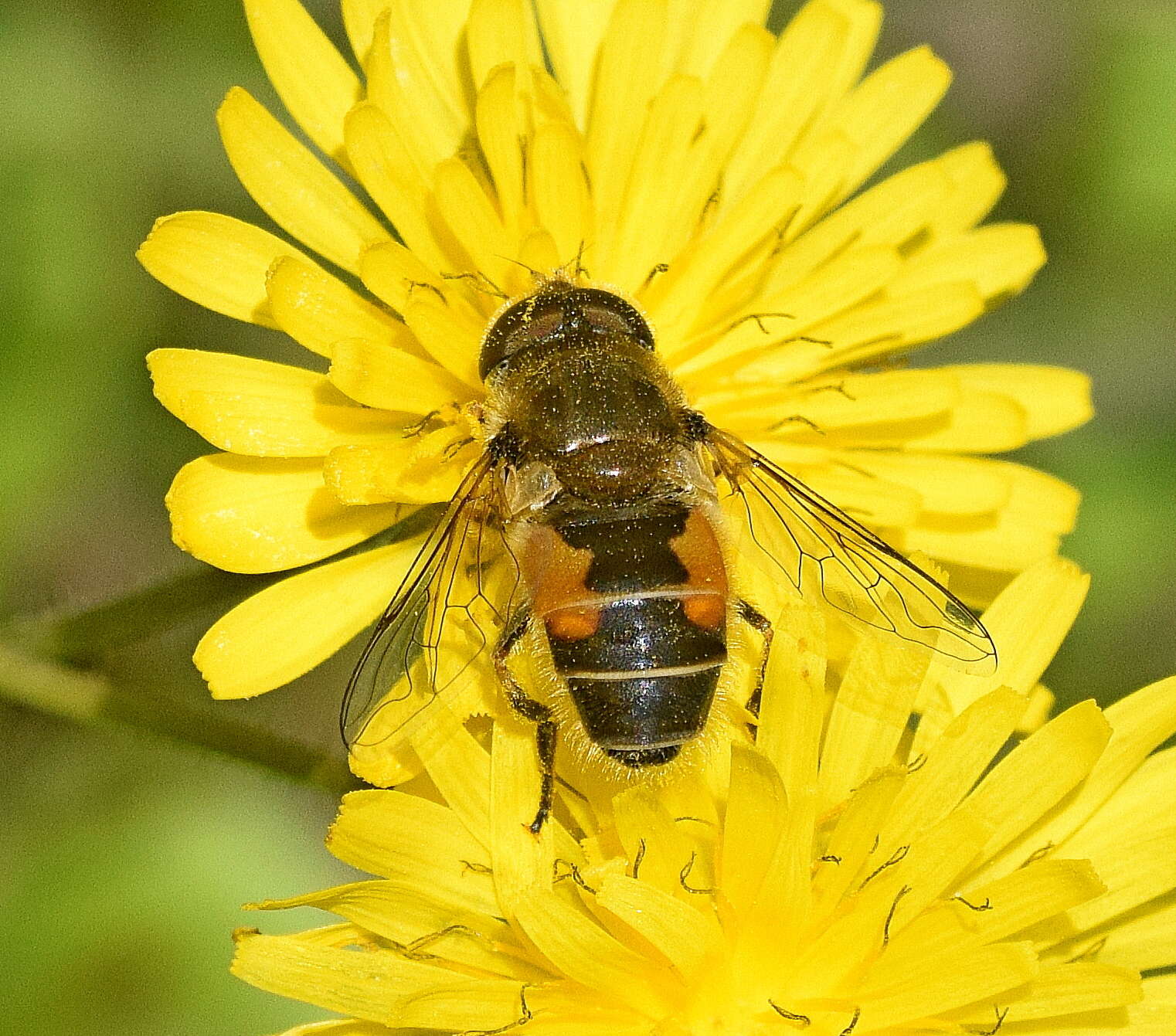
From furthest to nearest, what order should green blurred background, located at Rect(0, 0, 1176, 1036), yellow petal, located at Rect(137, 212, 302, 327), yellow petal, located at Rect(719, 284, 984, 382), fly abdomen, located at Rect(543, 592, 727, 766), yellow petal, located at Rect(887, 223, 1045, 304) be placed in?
green blurred background, located at Rect(0, 0, 1176, 1036) < yellow petal, located at Rect(887, 223, 1045, 304) < yellow petal, located at Rect(719, 284, 984, 382) < yellow petal, located at Rect(137, 212, 302, 327) < fly abdomen, located at Rect(543, 592, 727, 766)

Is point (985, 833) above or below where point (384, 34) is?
below

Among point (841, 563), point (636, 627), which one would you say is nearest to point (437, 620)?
point (636, 627)

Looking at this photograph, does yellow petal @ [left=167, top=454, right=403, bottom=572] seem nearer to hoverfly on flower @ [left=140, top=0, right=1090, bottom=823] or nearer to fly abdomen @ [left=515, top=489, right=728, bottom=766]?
hoverfly on flower @ [left=140, top=0, right=1090, bottom=823]

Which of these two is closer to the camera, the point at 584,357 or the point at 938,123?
the point at 584,357

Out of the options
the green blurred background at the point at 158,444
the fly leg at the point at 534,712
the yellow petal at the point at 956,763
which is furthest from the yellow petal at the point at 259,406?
the green blurred background at the point at 158,444

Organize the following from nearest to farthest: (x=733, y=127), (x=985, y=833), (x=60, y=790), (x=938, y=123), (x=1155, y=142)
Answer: (x=985, y=833), (x=733, y=127), (x=60, y=790), (x=1155, y=142), (x=938, y=123)

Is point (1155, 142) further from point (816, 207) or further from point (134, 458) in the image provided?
point (134, 458)

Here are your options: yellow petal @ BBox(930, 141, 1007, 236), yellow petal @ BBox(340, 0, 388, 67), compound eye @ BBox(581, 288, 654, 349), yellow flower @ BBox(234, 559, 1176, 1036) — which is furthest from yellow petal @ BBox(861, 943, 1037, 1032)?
yellow petal @ BBox(340, 0, 388, 67)

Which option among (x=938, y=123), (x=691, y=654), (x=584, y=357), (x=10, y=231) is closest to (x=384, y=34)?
(x=584, y=357)
